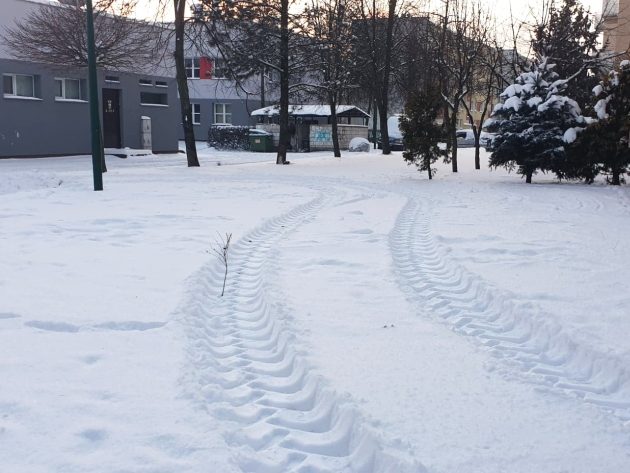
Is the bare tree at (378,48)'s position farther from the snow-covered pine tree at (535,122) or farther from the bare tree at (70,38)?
the snow-covered pine tree at (535,122)

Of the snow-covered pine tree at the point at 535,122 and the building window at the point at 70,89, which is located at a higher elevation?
the building window at the point at 70,89

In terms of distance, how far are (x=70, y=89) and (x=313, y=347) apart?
29.2m

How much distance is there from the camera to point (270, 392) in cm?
424

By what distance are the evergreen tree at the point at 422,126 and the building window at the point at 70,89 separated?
57.4 feet

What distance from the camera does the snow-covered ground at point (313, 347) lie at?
3447 millimetres

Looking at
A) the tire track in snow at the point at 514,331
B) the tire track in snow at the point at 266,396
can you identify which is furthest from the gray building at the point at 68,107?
the tire track in snow at the point at 266,396

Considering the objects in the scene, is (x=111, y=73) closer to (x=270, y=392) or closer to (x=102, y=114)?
(x=102, y=114)

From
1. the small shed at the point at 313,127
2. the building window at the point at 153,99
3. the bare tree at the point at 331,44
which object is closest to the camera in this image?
the bare tree at the point at 331,44

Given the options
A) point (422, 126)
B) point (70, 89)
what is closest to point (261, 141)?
point (70, 89)

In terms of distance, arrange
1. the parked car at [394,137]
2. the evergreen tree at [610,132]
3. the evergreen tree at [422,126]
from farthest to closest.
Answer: the parked car at [394,137]
the evergreen tree at [422,126]
the evergreen tree at [610,132]

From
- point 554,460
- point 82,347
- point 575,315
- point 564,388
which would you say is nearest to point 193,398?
point 82,347

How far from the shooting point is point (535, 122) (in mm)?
18234

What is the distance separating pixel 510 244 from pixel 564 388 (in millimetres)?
4962

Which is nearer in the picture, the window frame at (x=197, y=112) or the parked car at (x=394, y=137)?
the parked car at (x=394, y=137)
